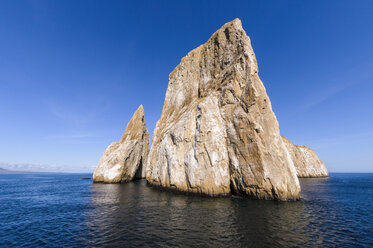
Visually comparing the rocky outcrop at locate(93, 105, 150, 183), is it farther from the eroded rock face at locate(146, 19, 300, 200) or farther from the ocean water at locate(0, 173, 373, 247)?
the ocean water at locate(0, 173, 373, 247)

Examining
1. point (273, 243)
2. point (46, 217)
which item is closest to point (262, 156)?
point (273, 243)

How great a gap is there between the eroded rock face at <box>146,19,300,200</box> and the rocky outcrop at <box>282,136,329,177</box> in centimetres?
6435

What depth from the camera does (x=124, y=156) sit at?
49219 mm

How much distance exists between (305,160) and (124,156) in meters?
86.9

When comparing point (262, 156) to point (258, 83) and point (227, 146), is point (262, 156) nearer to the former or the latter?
point (227, 146)

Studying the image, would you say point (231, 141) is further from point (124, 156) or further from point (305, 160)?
point (305, 160)

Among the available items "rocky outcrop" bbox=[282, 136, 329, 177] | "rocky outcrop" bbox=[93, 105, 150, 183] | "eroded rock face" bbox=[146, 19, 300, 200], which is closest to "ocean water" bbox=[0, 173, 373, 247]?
"eroded rock face" bbox=[146, 19, 300, 200]

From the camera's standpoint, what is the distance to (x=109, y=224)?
584 inches

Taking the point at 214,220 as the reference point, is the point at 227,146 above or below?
above

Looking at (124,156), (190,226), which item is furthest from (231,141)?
(124,156)

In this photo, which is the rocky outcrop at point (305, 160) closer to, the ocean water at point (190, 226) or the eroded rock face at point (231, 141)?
the eroded rock face at point (231, 141)

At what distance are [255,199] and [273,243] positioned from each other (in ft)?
43.3

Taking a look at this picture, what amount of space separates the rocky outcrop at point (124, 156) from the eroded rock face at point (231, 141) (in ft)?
61.8

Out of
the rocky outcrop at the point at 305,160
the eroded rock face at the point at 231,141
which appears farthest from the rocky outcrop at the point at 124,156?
the rocky outcrop at the point at 305,160
